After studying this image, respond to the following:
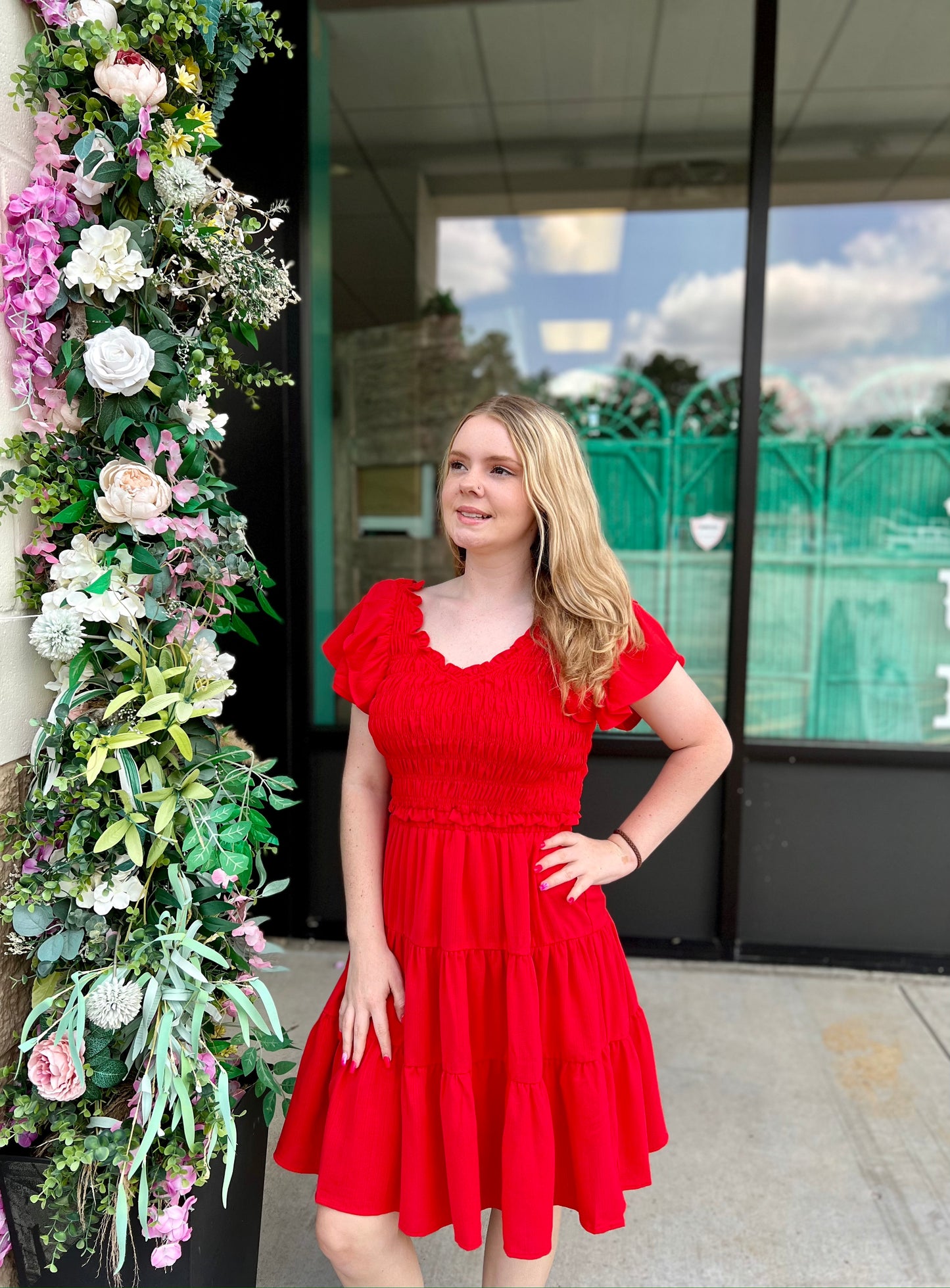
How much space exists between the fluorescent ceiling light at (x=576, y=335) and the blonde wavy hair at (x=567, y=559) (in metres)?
3.82

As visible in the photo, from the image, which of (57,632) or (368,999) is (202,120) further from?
(368,999)

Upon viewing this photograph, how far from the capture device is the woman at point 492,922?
1.43m

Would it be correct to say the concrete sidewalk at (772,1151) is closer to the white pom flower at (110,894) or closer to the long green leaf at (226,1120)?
the long green leaf at (226,1120)

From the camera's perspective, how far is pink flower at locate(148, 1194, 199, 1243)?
1.37m

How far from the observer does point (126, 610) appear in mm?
1347

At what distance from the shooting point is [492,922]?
1482mm

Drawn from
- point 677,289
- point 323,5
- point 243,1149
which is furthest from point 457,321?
point 243,1149

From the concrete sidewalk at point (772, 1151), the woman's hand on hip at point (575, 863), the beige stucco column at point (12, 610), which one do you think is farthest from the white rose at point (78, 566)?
the concrete sidewalk at point (772, 1151)

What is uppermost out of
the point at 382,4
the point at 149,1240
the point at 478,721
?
the point at 382,4

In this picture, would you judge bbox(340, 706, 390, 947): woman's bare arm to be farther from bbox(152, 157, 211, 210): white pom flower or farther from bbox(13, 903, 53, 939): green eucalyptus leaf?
bbox(152, 157, 211, 210): white pom flower

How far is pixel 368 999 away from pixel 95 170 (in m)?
1.35

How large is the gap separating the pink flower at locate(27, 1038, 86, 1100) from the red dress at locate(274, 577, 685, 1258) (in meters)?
0.37

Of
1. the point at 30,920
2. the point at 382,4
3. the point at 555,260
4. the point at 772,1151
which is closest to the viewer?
the point at 30,920

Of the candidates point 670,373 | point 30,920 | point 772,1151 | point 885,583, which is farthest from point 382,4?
point 772,1151
